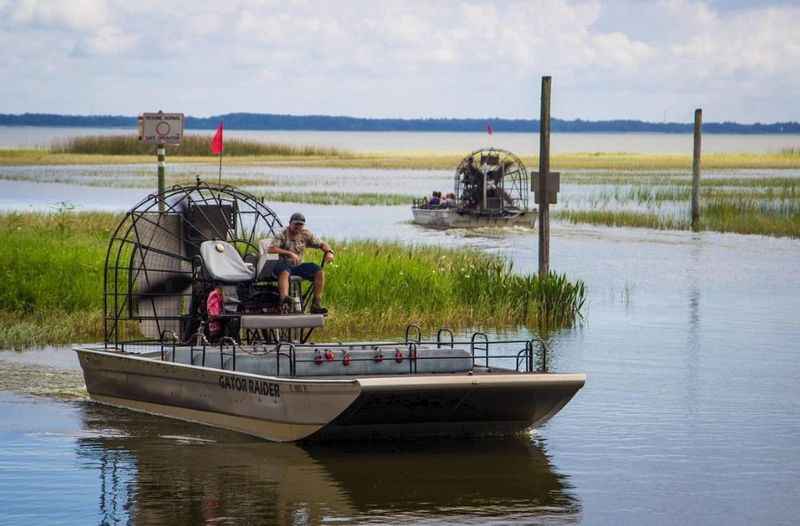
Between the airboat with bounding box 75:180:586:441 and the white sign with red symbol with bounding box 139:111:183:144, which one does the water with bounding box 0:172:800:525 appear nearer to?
the airboat with bounding box 75:180:586:441

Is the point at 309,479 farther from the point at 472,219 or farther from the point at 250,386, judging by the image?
the point at 472,219

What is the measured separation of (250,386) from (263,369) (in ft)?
2.82

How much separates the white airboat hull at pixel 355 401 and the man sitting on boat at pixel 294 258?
167 centimetres

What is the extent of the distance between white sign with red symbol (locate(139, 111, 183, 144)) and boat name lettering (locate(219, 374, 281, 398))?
8.78 meters

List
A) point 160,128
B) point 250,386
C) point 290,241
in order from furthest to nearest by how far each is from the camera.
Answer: point 160,128 → point 290,241 → point 250,386

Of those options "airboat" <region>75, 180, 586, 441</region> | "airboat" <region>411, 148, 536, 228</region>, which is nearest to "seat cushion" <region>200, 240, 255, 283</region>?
"airboat" <region>75, 180, 586, 441</region>

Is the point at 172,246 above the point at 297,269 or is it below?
above

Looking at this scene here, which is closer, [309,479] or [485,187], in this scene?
[309,479]

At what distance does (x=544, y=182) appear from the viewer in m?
27.1

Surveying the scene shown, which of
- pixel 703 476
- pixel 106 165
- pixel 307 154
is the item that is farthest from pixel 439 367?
pixel 307 154

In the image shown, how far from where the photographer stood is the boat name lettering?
15.2 m

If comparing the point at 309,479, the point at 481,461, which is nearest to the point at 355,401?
the point at 309,479

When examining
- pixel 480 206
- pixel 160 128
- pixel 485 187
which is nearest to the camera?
pixel 160 128

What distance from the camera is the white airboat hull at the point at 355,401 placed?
14.7m
